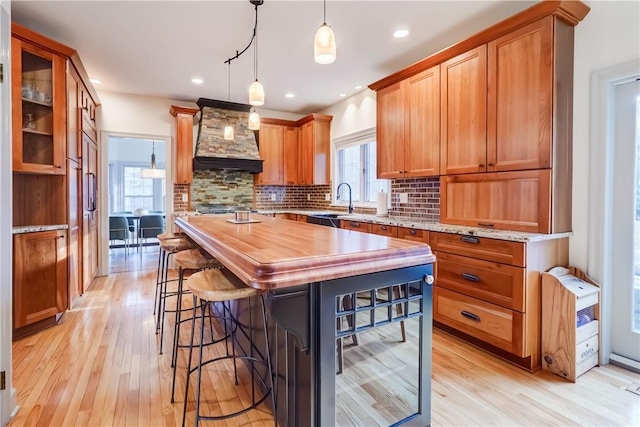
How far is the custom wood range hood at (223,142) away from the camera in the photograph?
503 cm


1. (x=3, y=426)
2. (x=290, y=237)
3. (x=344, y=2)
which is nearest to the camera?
(x=3, y=426)

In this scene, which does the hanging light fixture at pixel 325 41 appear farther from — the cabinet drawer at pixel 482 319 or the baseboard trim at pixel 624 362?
the baseboard trim at pixel 624 362

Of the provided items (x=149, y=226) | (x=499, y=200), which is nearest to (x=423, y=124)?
(x=499, y=200)

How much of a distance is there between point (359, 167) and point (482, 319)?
3018 millimetres

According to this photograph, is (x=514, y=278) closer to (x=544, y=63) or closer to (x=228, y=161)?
(x=544, y=63)

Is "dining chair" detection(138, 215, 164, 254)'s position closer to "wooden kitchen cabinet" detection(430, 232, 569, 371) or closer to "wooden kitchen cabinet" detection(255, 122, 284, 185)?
"wooden kitchen cabinet" detection(255, 122, 284, 185)

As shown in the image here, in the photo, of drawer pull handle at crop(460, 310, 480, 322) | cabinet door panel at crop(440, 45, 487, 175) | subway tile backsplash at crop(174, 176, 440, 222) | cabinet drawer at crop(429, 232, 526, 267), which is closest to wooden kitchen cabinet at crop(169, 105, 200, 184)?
subway tile backsplash at crop(174, 176, 440, 222)

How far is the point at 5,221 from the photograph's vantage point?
5.42ft

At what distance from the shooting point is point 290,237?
5.62ft

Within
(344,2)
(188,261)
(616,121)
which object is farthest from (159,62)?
(616,121)

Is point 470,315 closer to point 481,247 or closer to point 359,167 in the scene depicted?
point 481,247

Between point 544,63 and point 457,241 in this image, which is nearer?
point 544,63

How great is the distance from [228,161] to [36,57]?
2594 mm

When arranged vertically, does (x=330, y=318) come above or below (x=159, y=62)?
below
